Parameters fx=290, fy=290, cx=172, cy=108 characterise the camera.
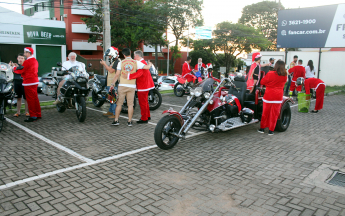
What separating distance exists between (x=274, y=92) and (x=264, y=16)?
170ft

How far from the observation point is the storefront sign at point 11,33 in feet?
89.0

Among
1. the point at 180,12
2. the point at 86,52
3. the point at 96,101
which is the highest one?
the point at 180,12

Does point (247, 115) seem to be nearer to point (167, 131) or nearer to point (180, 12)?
point (167, 131)

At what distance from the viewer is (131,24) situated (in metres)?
37.6

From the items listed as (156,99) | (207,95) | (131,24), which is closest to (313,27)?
(156,99)

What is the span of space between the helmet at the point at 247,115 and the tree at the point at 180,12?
33206 millimetres

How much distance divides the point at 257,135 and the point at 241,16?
175 ft

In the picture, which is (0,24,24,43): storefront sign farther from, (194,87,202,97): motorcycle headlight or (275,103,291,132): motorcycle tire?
(275,103,291,132): motorcycle tire

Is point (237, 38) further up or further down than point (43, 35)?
further up

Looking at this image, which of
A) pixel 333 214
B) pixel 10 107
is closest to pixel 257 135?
pixel 333 214

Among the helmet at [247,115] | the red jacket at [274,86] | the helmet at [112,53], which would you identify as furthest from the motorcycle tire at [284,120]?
the helmet at [112,53]

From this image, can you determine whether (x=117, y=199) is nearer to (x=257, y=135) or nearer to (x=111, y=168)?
(x=111, y=168)

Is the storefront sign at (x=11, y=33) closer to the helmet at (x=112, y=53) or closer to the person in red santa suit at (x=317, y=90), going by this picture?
the helmet at (x=112, y=53)

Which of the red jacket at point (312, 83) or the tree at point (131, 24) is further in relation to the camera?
the tree at point (131, 24)
